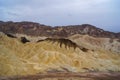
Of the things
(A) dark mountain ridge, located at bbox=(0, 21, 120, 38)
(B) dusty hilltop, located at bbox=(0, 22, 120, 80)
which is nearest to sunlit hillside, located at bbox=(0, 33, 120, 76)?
(B) dusty hilltop, located at bbox=(0, 22, 120, 80)

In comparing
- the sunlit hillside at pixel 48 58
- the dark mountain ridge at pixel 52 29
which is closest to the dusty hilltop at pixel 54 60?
the sunlit hillside at pixel 48 58

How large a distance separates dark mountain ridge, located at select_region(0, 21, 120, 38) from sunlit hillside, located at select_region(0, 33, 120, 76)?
55671mm

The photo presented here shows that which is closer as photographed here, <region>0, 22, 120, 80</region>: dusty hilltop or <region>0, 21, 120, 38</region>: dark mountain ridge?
<region>0, 22, 120, 80</region>: dusty hilltop

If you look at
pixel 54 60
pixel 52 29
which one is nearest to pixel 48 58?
pixel 54 60

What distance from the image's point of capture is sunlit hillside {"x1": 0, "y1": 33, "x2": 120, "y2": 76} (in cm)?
7244

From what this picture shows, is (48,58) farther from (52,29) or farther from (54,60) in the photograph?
(52,29)

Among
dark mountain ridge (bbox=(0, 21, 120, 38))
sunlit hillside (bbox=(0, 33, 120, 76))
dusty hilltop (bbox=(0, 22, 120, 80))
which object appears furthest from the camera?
dark mountain ridge (bbox=(0, 21, 120, 38))

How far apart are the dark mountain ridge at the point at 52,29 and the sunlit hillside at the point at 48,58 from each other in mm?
55671

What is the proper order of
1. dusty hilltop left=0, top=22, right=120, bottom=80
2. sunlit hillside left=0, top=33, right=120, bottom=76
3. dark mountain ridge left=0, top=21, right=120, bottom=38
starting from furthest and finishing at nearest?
dark mountain ridge left=0, top=21, right=120, bottom=38 → sunlit hillside left=0, top=33, right=120, bottom=76 → dusty hilltop left=0, top=22, right=120, bottom=80

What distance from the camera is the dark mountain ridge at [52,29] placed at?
157875 mm

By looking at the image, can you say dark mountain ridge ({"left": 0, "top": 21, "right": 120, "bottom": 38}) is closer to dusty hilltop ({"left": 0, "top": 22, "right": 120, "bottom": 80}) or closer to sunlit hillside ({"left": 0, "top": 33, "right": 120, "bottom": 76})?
dusty hilltop ({"left": 0, "top": 22, "right": 120, "bottom": 80})

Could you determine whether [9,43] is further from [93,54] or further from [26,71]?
[93,54]

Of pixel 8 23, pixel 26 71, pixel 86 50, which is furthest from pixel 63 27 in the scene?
pixel 26 71

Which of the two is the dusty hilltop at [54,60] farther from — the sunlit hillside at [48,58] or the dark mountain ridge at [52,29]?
the dark mountain ridge at [52,29]
